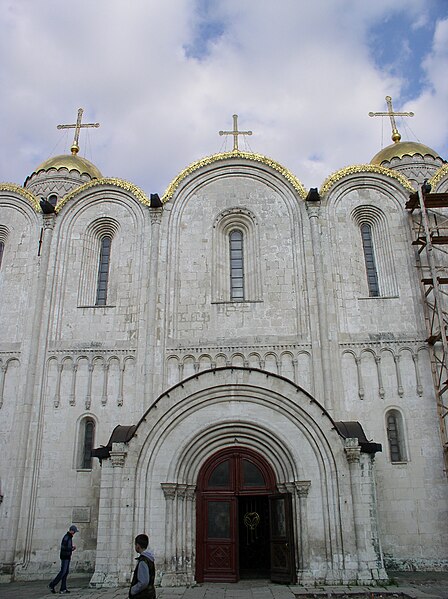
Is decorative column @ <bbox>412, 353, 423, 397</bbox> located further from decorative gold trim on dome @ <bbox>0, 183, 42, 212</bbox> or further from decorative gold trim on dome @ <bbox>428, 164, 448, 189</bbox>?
decorative gold trim on dome @ <bbox>0, 183, 42, 212</bbox>

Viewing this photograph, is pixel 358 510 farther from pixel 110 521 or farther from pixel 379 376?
pixel 110 521

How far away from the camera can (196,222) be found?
69.2 feet

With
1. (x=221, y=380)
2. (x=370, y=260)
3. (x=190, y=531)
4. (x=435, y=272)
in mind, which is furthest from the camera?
(x=370, y=260)

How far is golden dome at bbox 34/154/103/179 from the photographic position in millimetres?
26156

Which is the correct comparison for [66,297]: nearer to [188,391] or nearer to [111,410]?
[111,410]

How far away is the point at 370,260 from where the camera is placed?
805 inches

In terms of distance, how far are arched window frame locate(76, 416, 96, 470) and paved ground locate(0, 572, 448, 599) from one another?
147 inches

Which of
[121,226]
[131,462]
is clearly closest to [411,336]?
[131,462]

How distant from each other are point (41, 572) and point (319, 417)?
9.65 m

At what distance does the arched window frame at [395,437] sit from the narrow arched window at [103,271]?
35.4ft

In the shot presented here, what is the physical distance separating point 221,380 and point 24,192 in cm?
1211

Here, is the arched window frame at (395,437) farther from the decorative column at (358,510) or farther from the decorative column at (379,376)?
the decorative column at (358,510)

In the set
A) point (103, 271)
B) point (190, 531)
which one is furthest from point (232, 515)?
point (103, 271)

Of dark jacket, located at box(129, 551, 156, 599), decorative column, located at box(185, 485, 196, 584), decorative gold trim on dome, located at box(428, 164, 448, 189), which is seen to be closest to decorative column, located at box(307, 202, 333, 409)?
decorative gold trim on dome, located at box(428, 164, 448, 189)
